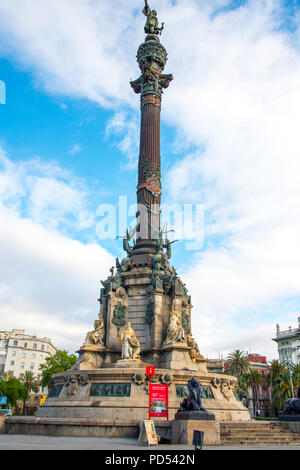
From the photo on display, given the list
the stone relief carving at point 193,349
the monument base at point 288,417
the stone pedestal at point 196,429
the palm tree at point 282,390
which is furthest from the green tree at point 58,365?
the stone pedestal at point 196,429

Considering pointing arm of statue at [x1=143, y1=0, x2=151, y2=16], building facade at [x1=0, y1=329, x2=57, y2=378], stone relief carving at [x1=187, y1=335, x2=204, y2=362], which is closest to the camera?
stone relief carving at [x1=187, y1=335, x2=204, y2=362]

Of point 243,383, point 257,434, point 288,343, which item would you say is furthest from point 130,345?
point 288,343

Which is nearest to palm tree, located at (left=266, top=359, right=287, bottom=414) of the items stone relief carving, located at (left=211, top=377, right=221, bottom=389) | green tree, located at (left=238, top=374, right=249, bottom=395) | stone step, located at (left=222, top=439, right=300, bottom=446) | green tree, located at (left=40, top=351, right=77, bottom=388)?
green tree, located at (left=238, top=374, right=249, bottom=395)

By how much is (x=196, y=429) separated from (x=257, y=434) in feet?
11.7

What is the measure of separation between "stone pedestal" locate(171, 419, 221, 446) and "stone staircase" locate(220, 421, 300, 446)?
2.21 ft

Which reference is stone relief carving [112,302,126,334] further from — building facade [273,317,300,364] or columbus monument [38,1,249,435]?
building facade [273,317,300,364]

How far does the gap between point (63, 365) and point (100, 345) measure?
38.1 metres

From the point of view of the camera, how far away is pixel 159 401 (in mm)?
17500

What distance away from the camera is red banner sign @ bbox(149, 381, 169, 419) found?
1730 centimetres

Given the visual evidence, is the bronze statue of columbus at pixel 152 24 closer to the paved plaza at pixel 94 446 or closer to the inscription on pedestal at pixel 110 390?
the inscription on pedestal at pixel 110 390

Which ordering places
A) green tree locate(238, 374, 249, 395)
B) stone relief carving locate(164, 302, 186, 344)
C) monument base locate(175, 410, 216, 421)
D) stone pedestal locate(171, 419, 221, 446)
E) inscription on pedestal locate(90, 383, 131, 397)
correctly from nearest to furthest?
stone pedestal locate(171, 419, 221, 446), monument base locate(175, 410, 216, 421), inscription on pedestal locate(90, 383, 131, 397), stone relief carving locate(164, 302, 186, 344), green tree locate(238, 374, 249, 395)

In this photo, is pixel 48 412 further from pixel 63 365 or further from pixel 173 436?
pixel 63 365

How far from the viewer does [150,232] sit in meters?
30.2
